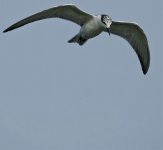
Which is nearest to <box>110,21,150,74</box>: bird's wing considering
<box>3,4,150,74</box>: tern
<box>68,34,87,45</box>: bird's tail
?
<box>3,4,150,74</box>: tern

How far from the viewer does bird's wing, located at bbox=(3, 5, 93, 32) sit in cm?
2595

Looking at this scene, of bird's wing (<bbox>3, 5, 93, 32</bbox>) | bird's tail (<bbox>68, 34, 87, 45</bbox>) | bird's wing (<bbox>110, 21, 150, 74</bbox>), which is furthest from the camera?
bird's wing (<bbox>110, 21, 150, 74</bbox>)

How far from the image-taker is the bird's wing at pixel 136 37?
27609 mm

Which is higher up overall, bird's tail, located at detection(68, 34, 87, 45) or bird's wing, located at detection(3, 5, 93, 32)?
bird's wing, located at detection(3, 5, 93, 32)

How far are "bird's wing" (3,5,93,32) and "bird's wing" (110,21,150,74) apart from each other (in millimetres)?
1410

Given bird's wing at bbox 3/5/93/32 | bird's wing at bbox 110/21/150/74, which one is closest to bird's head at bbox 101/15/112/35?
bird's wing at bbox 3/5/93/32

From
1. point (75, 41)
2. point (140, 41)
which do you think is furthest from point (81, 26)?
point (140, 41)

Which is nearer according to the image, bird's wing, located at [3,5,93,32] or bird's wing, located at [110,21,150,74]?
bird's wing, located at [3,5,93,32]

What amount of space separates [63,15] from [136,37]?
2.76 metres

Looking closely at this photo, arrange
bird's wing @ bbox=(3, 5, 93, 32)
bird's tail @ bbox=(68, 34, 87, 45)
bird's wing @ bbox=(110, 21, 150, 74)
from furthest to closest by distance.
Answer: bird's wing @ bbox=(110, 21, 150, 74) < bird's tail @ bbox=(68, 34, 87, 45) < bird's wing @ bbox=(3, 5, 93, 32)

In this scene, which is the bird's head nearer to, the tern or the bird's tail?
the tern

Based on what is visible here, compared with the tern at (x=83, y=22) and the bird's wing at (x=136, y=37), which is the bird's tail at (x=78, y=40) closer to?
the tern at (x=83, y=22)

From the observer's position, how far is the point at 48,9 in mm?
25875

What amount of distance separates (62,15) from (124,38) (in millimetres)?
2557
